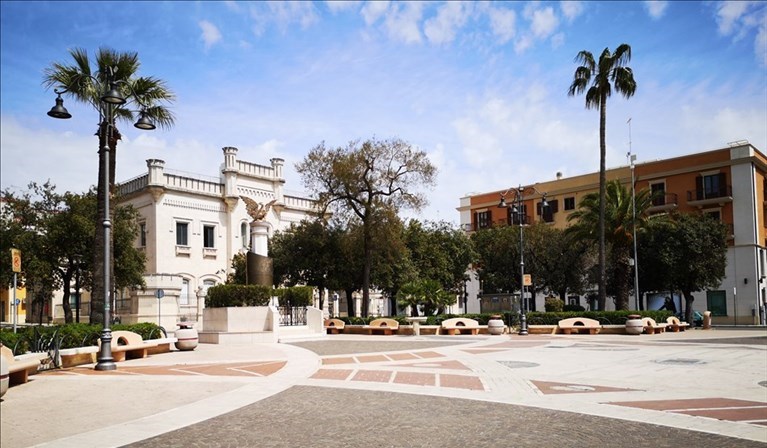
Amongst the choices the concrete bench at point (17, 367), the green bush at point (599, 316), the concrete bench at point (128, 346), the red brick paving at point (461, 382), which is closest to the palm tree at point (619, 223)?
the green bush at point (599, 316)

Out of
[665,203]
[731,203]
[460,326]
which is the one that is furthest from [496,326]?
[731,203]

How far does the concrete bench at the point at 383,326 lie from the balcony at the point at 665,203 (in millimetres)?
30309

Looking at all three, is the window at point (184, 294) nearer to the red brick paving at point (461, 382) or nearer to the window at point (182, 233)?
the window at point (182, 233)

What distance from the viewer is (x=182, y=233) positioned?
51.0 meters

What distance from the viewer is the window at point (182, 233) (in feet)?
166

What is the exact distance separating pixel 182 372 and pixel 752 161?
161 ft

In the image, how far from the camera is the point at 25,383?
1259 cm

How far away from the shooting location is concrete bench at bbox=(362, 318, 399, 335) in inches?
1307

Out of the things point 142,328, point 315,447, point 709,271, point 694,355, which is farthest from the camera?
point 709,271

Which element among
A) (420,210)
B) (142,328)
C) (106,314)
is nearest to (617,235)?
(420,210)

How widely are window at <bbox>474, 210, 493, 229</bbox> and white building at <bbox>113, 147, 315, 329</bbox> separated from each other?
22.4m

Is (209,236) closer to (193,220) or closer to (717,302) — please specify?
(193,220)

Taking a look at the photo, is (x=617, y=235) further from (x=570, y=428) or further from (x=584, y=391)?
(x=570, y=428)

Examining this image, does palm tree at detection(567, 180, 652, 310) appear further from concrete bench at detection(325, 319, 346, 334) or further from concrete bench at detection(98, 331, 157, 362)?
concrete bench at detection(98, 331, 157, 362)
